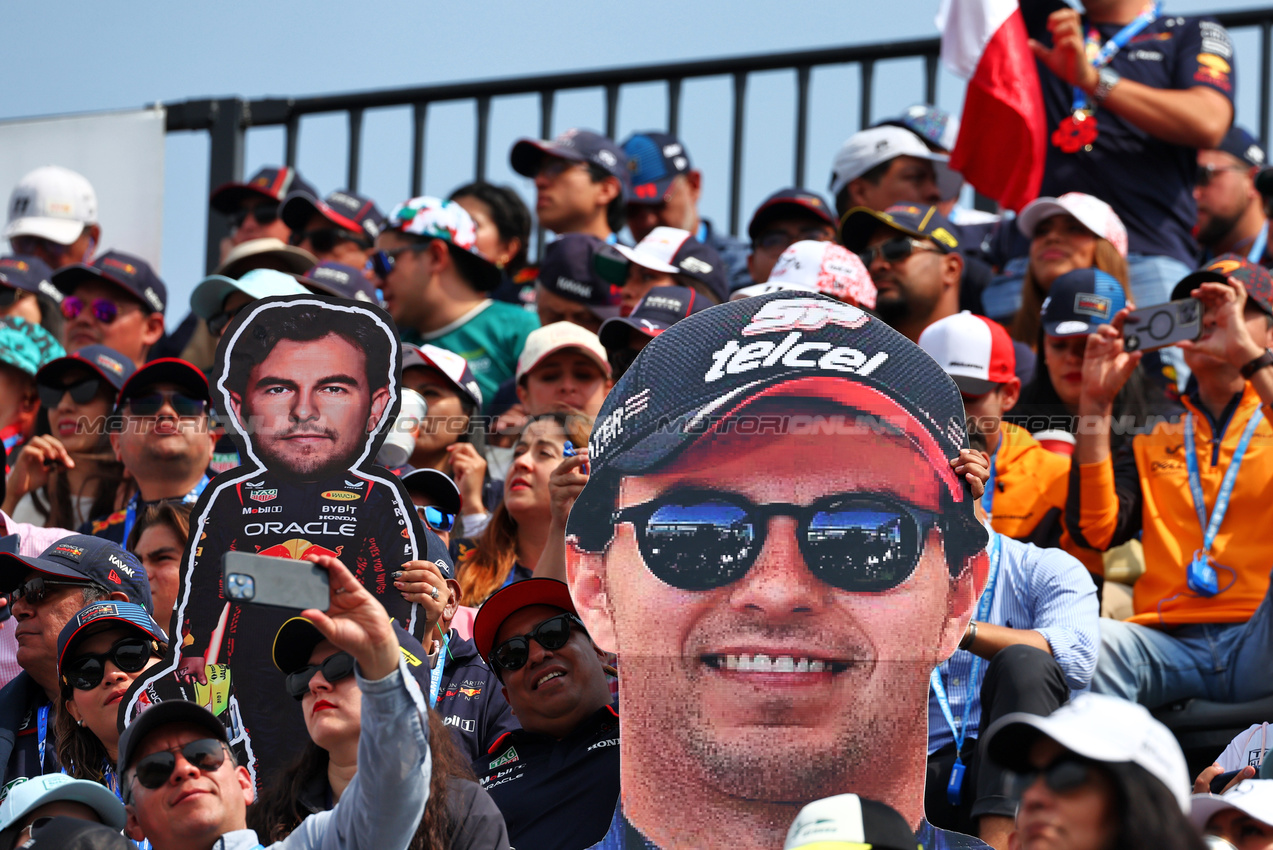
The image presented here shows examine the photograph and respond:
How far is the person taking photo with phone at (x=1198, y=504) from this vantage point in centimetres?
507

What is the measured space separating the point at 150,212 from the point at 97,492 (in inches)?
144

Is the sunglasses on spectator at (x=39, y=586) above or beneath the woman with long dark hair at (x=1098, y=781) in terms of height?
beneath

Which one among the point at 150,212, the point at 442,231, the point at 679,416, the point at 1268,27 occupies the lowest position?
the point at 150,212

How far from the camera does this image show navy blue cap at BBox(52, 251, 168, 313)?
7809 millimetres

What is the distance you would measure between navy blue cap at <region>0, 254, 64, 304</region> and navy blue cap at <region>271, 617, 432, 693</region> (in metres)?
4.75

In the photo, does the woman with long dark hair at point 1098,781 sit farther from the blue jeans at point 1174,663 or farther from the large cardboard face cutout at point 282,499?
the blue jeans at point 1174,663

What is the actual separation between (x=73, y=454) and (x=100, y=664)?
2100 mm

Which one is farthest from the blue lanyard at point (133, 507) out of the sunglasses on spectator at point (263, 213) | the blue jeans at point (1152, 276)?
the blue jeans at point (1152, 276)

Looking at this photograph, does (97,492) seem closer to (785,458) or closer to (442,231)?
(442,231)

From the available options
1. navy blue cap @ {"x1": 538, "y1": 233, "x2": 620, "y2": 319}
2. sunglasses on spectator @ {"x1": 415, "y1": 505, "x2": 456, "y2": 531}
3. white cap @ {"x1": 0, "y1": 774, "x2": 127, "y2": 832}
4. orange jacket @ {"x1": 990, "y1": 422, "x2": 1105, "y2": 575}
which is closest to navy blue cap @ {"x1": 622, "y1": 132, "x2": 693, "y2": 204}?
navy blue cap @ {"x1": 538, "y1": 233, "x2": 620, "y2": 319}

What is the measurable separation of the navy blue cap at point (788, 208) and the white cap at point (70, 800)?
4.87 m

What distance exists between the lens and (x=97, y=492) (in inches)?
245

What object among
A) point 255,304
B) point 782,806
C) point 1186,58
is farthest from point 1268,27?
point 782,806

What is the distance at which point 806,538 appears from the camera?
2.88m
